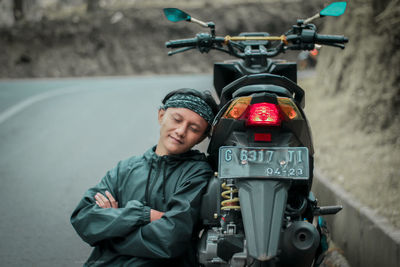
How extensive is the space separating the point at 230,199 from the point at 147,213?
1.78ft

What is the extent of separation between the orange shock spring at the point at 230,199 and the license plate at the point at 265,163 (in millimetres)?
209

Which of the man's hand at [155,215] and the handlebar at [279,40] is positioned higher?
the handlebar at [279,40]

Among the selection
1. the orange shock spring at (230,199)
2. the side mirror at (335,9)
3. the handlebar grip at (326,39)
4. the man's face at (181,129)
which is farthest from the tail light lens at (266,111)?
the side mirror at (335,9)

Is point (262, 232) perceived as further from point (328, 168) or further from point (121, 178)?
point (328, 168)

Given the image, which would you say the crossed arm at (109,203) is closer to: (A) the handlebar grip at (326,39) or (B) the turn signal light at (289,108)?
(B) the turn signal light at (289,108)

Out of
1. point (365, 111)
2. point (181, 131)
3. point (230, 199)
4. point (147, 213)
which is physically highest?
point (365, 111)

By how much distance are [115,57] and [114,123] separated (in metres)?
14.0

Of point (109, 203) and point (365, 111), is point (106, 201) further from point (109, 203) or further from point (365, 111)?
point (365, 111)

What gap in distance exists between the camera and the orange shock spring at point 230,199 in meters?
2.60

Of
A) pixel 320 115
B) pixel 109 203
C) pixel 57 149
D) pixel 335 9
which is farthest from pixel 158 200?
pixel 320 115

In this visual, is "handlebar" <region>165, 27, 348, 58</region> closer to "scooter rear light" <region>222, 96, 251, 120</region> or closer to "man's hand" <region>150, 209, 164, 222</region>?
"scooter rear light" <region>222, 96, 251, 120</region>

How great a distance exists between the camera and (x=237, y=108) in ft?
8.18

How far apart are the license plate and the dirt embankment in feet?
4.69

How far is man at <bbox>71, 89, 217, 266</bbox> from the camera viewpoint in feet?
9.12
